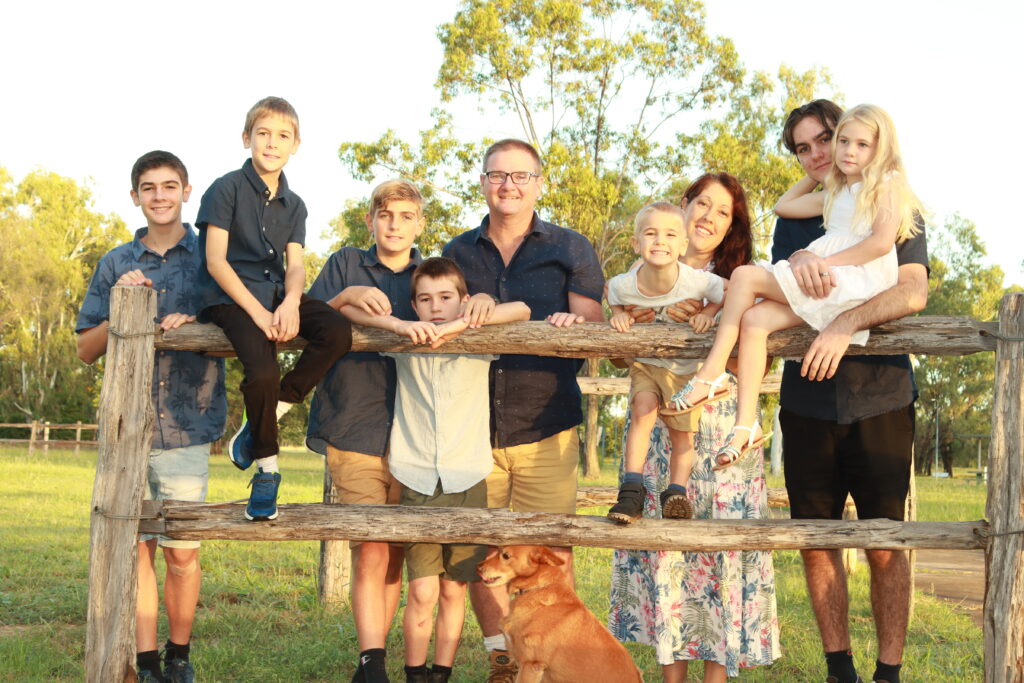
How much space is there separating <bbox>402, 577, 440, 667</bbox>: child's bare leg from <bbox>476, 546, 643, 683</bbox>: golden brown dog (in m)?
0.38

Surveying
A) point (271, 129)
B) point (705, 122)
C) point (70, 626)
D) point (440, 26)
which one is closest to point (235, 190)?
point (271, 129)

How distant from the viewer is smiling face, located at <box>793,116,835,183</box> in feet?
15.8

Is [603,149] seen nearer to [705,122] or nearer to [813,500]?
[705,122]

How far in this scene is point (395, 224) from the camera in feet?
15.6

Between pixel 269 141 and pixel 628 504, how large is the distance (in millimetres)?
2436

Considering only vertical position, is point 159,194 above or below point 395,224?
above

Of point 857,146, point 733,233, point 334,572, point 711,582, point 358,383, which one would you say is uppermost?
point 857,146

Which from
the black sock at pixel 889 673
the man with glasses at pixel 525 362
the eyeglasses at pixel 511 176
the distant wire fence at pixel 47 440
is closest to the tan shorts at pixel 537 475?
the man with glasses at pixel 525 362

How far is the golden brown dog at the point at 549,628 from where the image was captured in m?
3.97

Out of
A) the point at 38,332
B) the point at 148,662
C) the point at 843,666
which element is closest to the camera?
the point at 843,666

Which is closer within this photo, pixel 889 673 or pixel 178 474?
pixel 889 673

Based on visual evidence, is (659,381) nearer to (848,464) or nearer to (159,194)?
(848,464)

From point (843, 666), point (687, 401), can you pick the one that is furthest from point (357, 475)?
point (843, 666)

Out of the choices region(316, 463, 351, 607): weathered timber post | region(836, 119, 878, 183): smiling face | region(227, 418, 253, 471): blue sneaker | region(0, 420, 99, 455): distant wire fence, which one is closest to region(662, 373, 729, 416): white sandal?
region(836, 119, 878, 183): smiling face
